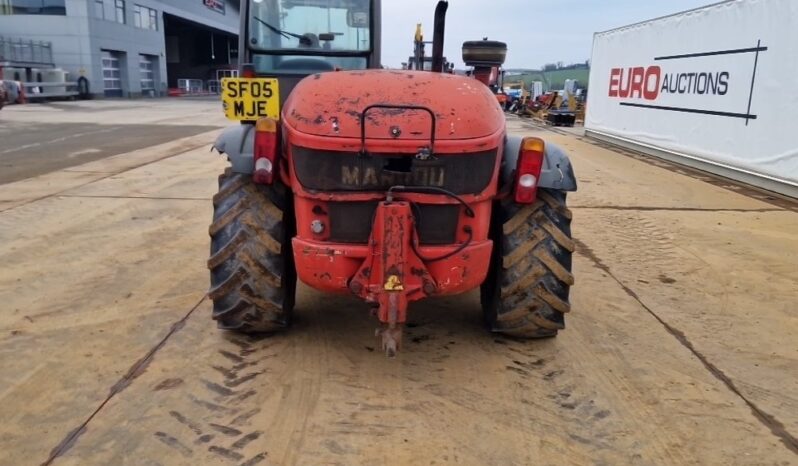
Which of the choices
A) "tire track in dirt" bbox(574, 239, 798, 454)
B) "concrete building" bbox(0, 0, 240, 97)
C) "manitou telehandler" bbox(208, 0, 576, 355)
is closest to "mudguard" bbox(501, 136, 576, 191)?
"manitou telehandler" bbox(208, 0, 576, 355)

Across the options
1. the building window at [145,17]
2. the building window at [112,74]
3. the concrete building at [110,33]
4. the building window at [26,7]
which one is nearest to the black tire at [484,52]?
the concrete building at [110,33]

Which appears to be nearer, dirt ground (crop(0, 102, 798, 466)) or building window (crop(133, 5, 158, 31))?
dirt ground (crop(0, 102, 798, 466))

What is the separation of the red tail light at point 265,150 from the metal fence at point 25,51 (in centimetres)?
3209

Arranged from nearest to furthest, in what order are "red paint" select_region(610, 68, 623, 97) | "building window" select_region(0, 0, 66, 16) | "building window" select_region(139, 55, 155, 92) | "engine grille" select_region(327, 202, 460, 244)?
"engine grille" select_region(327, 202, 460, 244)
"red paint" select_region(610, 68, 623, 97)
"building window" select_region(0, 0, 66, 16)
"building window" select_region(139, 55, 155, 92)

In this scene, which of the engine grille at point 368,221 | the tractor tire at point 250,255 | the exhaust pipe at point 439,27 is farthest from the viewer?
the exhaust pipe at point 439,27

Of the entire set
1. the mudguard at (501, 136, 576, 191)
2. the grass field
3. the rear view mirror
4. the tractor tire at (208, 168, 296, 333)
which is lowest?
the tractor tire at (208, 168, 296, 333)

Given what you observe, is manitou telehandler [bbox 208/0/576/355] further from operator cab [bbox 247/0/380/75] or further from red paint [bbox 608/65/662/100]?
red paint [bbox 608/65/662/100]

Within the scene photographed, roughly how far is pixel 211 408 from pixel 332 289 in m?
0.80

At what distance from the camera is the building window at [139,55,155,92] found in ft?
137

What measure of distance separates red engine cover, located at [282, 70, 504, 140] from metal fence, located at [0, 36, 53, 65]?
32.3 m

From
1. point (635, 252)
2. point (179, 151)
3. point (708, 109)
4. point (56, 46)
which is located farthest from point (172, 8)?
point (635, 252)

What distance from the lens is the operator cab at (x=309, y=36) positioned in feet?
18.2

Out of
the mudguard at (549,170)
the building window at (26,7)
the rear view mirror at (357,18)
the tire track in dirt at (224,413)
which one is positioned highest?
the building window at (26,7)

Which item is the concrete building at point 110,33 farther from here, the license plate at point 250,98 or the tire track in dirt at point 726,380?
the tire track in dirt at point 726,380
